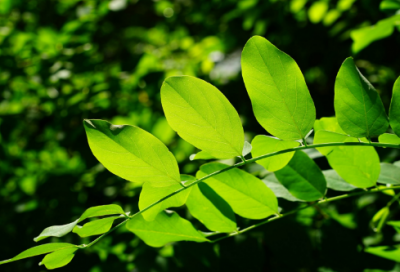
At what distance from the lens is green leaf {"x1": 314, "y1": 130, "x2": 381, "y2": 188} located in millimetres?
590

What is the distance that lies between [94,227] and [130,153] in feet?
0.43

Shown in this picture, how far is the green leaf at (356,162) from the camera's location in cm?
59

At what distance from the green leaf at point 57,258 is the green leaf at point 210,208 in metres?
0.20

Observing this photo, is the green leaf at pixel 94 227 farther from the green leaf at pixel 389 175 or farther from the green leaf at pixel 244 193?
the green leaf at pixel 389 175

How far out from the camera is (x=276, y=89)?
0.48m

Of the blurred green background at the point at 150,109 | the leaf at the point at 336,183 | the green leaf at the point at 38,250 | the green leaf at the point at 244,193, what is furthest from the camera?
the blurred green background at the point at 150,109

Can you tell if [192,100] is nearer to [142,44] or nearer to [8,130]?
[8,130]

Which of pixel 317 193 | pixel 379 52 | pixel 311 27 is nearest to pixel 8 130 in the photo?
pixel 317 193

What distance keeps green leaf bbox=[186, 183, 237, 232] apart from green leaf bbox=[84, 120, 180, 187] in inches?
4.9

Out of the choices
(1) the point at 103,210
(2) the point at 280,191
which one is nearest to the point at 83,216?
(1) the point at 103,210

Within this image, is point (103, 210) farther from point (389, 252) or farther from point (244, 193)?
point (389, 252)

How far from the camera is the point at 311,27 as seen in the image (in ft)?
5.37

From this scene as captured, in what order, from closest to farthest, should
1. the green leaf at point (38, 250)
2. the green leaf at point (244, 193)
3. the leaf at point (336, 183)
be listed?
the green leaf at point (38, 250)
the green leaf at point (244, 193)
the leaf at point (336, 183)

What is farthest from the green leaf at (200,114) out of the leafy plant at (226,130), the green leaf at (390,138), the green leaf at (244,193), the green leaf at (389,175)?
the green leaf at (389,175)
